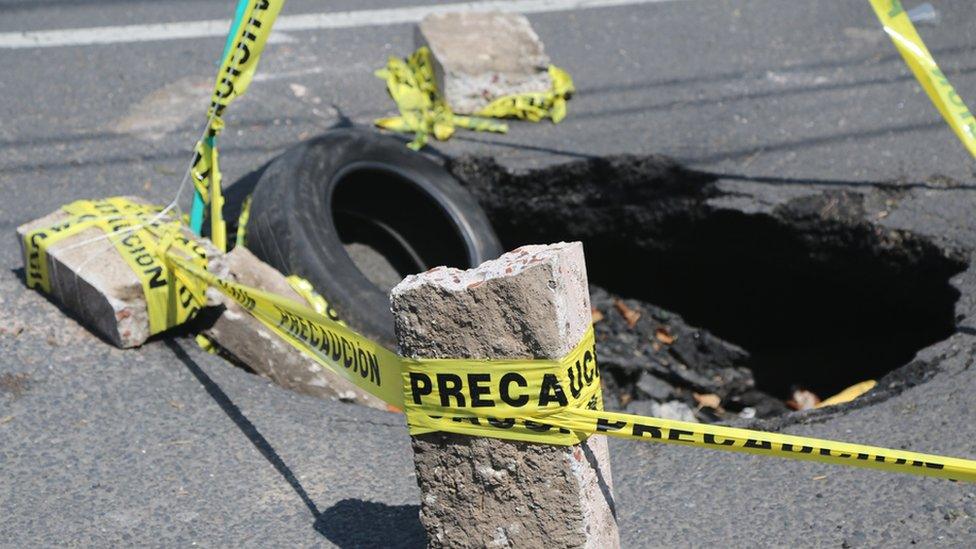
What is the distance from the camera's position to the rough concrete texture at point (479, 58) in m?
6.04

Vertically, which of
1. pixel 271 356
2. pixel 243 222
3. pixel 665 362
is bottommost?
pixel 665 362

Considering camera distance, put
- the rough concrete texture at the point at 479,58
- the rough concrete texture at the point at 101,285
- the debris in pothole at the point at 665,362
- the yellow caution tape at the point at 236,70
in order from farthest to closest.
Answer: the rough concrete texture at the point at 479,58, the debris in pothole at the point at 665,362, the yellow caution tape at the point at 236,70, the rough concrete texture at the point at 101,285

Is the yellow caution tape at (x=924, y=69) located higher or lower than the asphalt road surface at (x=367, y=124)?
higher

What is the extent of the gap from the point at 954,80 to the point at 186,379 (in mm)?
4853

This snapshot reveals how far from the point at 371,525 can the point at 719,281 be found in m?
3.21

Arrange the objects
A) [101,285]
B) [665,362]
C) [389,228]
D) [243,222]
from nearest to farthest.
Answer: [101,285] < [243,222] < [389,228] < [665,362]

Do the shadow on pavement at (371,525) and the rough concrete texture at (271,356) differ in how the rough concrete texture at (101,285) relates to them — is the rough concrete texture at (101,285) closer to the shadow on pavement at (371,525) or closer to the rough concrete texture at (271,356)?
the rough concrete texture at (271,356)

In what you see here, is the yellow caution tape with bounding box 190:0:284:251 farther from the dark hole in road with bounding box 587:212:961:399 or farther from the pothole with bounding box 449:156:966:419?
the dark hole in road with bounding box 587:212:961:399

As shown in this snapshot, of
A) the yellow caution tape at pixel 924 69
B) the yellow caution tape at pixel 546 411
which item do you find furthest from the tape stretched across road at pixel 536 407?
the yellow caution tape at pixel 924 69

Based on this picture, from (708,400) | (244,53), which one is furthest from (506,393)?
(708,400)

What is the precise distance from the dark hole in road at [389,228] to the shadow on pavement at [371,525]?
2128mm

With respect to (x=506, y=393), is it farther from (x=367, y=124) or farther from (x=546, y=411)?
(x=367, y=124)

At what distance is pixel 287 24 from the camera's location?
7266 mm

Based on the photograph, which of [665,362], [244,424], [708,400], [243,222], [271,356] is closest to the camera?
[244,424]
